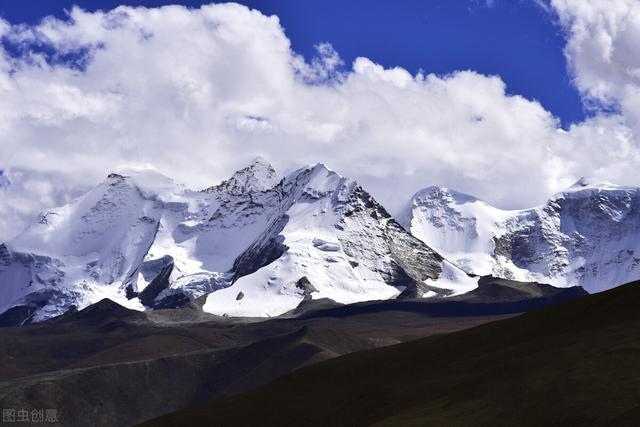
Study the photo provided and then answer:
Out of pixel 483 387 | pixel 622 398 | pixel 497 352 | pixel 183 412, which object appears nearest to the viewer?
pixel 622 398

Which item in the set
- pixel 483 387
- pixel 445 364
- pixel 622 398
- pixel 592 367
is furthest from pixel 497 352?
pixel 622 398

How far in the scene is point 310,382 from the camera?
108 m

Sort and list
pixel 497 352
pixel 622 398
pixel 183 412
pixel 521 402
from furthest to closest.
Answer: pixel 183 412, pixel 497 352, pixel 521 402, pixel 622 398

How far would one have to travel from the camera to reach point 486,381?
87.1 meters

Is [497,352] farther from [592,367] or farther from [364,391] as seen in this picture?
[592,367]

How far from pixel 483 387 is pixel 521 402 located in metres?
8.23

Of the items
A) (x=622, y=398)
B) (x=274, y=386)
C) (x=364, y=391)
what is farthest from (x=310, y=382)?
(x=622, y=398)

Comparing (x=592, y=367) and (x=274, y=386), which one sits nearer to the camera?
(x=592, y=367)

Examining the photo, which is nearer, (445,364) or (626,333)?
(626,333)

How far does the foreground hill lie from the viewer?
74.9 meters

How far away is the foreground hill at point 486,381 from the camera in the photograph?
74.9 m

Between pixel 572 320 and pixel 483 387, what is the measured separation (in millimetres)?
20089

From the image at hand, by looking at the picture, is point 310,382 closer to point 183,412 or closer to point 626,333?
point 183,412

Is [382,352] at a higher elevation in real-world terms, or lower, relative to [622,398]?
higher
